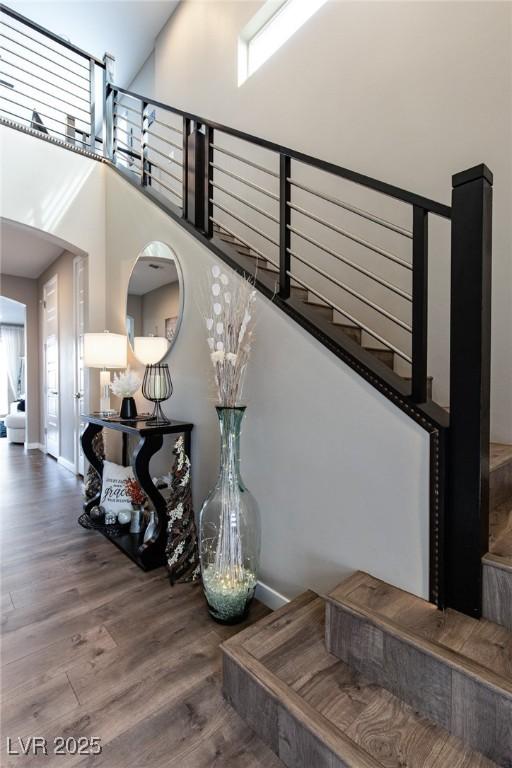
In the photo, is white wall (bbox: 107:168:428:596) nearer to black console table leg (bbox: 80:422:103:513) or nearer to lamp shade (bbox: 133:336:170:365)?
lamp shade (bbox: 133:336:170:365)

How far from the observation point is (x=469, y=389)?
117 cm

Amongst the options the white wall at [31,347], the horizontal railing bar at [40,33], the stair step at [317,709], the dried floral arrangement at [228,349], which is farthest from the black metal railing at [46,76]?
the stair step at [317,709]

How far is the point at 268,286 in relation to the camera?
6.18 feet

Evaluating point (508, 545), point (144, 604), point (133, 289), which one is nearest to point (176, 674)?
point (144, 604)

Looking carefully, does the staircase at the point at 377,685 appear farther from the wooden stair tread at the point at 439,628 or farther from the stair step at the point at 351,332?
the stair step at the point at 351,332

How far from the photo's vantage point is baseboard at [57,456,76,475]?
15.1 ft

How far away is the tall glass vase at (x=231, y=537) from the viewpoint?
5.55 ft

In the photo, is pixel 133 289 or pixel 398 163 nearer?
pixel 398 163

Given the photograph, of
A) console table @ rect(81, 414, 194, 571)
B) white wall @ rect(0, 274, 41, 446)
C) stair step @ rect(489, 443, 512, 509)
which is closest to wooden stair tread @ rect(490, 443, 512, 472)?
stair step @ rect(489, 443, 512, 509)

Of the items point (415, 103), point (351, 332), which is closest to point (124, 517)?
point (351, 332)

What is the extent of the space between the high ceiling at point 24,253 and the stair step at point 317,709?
Result: 3.95 meters

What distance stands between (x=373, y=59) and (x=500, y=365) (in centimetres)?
223

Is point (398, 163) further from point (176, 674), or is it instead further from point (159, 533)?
point (176, 674)

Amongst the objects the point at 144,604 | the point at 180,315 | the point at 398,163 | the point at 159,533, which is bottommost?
the point at 144,604
